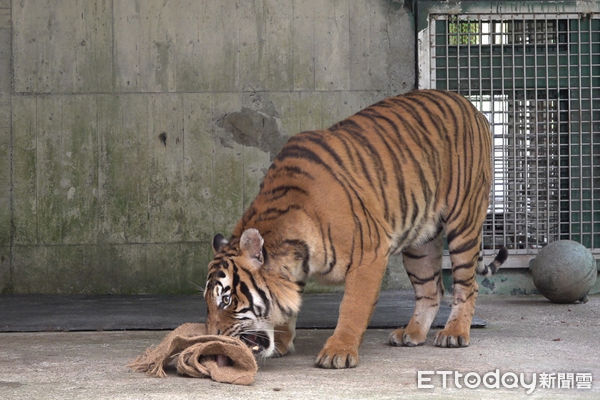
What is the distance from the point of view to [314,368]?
409 centimetres

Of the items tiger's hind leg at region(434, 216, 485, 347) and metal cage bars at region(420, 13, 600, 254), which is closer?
tiger's hind leg at region(434, 216, 485, 347)

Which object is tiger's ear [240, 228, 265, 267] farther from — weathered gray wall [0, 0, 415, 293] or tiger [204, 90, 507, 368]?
weathered gray wall [0, 0, 415, 293]

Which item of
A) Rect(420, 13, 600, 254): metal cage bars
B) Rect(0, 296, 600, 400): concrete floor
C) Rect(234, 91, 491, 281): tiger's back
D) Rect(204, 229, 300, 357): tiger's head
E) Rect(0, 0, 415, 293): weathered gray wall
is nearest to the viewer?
Rect(0, 296, 600, 400): concrete floor

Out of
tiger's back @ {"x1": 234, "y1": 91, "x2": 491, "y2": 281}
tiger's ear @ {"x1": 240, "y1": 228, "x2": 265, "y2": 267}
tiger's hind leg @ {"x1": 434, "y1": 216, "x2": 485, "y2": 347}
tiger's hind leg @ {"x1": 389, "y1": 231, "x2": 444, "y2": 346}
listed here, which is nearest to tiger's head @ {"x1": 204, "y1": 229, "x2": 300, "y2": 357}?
tiger's ear @ {"x1": 240, "y1": 228, "x2": 265, "y2": 267}

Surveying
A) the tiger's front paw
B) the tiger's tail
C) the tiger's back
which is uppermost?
the tiger's back

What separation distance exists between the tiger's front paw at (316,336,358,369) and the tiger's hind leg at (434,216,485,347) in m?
0.87

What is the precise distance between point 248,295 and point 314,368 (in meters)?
0.45

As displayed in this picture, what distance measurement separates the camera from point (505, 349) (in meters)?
4.67

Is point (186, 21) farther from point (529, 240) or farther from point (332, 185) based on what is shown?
point (332, 185)

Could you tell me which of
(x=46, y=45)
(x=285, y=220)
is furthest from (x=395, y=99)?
(x=46, y=45)

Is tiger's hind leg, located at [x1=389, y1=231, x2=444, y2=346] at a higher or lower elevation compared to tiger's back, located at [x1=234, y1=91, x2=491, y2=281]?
lower

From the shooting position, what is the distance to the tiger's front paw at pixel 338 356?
13.3ft

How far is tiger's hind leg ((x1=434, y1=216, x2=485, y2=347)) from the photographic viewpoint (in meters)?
4.88

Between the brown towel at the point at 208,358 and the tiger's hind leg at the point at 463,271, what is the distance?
1391 millimetres
